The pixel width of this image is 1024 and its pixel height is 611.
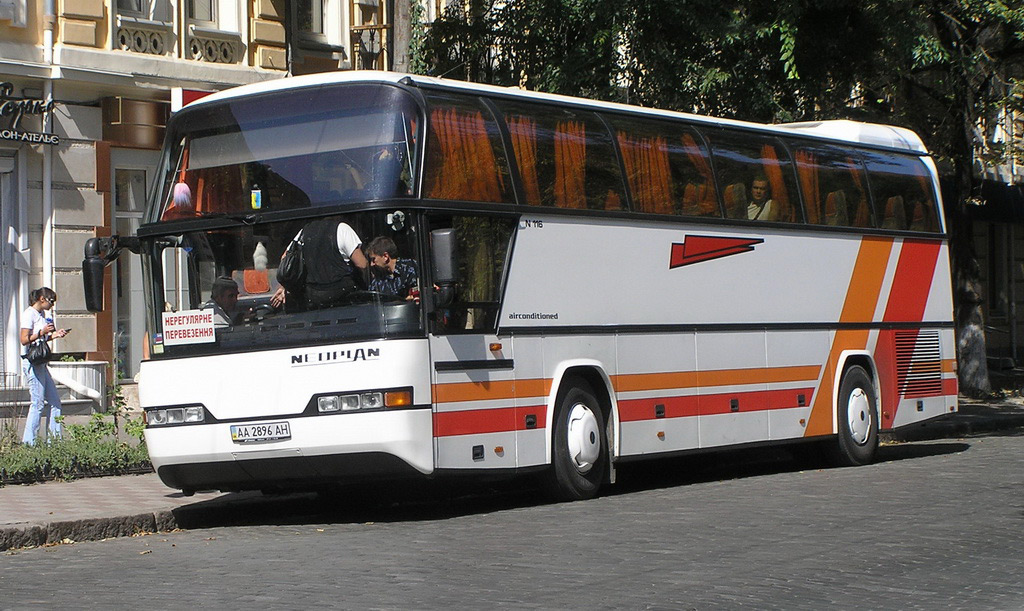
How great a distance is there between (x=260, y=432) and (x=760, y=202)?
21.4ft

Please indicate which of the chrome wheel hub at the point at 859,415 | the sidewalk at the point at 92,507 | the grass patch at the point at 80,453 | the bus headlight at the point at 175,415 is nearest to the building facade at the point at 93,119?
the grass patch at the point at 80,453

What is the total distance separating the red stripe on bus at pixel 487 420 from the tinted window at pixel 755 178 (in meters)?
3.78

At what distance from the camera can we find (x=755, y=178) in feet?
53.9

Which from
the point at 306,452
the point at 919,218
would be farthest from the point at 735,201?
the point at 306,452

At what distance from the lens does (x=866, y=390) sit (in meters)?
18.1

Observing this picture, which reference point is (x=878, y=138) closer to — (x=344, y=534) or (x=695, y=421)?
(x=695, y=421)

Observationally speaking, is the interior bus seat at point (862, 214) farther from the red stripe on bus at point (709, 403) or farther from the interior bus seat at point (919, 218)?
the red stripe on bus at point (709, 403)

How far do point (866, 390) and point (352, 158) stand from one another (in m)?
8.15

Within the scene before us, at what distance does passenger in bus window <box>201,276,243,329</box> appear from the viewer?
489 inches

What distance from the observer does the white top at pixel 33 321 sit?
58.0ft

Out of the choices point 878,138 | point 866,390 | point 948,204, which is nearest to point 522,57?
point 878,138

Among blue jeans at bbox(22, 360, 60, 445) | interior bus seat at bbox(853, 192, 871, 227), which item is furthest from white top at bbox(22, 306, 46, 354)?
interior bus seat at bbox(853, 192, 871, 227)

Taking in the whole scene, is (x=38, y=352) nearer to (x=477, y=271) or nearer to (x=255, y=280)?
(x=255, y=280)

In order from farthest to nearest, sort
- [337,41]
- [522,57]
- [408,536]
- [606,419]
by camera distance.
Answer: [337,41] < [522,57] < [606,419] < [408,536]
